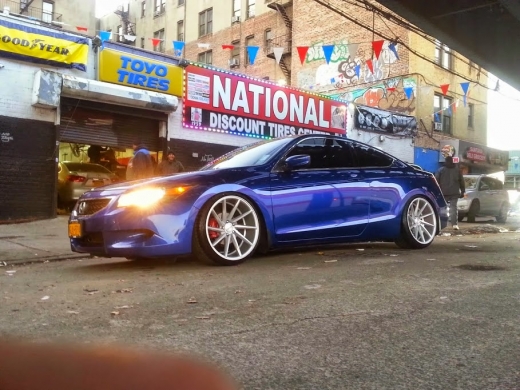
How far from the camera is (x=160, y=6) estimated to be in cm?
3656

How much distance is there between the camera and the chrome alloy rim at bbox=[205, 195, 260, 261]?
201 inches

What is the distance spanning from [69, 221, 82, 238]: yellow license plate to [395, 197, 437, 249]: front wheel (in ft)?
12.9

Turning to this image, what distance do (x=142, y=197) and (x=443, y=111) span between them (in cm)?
2306

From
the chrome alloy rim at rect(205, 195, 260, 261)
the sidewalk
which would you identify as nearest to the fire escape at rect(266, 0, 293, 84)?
the sidewalk

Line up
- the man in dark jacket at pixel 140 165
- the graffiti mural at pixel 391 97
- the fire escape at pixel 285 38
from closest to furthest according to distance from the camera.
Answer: the man in dark jacket at pixel 140 165, the graffiti mural at pixel 391 97, the fire escape at pixel 285 38

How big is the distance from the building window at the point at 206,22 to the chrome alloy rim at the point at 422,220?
93.0ft

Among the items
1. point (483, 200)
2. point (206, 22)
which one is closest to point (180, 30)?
point (206, 22)

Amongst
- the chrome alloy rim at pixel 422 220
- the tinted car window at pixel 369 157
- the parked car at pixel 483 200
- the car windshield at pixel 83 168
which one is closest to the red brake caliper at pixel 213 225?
the tinted car window at pixel 369 157

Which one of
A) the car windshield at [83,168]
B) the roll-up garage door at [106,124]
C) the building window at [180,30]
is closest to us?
the roll-up garage door at [106,124]

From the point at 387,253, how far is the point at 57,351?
14.9ft

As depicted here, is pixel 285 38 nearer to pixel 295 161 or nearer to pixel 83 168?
pixel 83 168

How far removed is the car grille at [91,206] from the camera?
200 inches

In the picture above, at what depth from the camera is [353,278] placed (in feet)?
14.6

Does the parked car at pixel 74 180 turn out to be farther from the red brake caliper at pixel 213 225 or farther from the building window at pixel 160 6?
the building window at pixel 160 6
